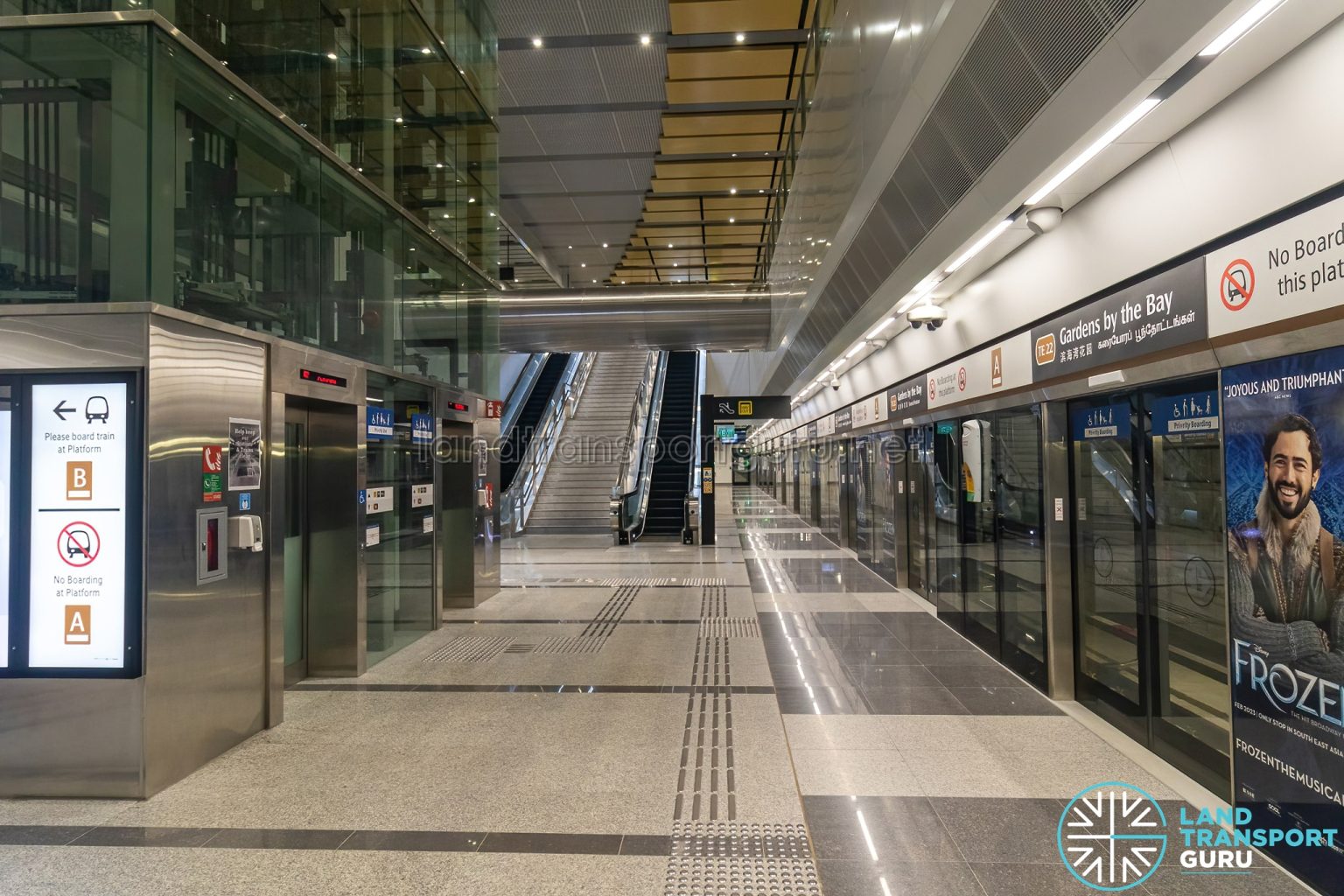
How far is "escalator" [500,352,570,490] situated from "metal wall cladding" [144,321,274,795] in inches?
461

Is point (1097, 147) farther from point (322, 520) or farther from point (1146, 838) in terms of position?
point (322, 520)

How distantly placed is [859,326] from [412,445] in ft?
15.1

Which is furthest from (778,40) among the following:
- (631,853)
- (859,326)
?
(631,853)

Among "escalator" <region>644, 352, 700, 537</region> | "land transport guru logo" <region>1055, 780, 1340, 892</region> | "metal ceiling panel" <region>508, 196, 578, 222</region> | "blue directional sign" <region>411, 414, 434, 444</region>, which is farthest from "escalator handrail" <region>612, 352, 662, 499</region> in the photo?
"land transport guru logo" <region>1055, 780, 1340, 892</region>

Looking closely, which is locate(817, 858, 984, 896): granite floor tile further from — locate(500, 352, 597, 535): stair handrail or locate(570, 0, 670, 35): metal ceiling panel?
locate(500, 352, 597, 535): stair handrail

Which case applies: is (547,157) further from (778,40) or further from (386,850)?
(386,850)

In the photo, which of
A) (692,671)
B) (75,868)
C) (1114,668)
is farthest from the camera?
(692,671)

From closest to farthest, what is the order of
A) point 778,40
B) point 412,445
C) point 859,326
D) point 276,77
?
point 276,77 → point 412,445 → point 859,326 → point 778,40

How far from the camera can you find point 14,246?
3607 mm

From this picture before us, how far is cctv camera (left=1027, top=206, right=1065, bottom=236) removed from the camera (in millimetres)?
4254

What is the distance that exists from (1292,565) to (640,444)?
14.8 meters

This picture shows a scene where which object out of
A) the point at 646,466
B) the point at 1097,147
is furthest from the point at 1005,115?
the point at 646,466

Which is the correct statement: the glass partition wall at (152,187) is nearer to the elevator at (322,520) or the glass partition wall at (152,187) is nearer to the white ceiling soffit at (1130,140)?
the elevator at (322,520)

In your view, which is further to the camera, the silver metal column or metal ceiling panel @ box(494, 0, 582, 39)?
metal ceiling panel @ box(494, 0, 582, 39)
